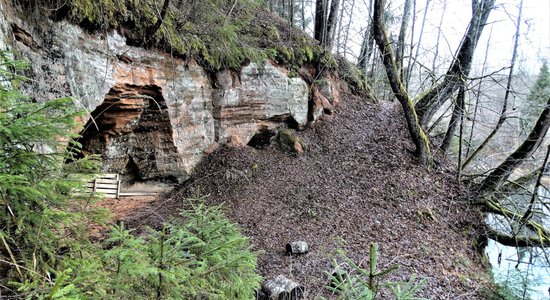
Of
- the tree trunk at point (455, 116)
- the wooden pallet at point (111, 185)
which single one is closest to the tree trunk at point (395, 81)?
the tree trunk at point (455, 116)

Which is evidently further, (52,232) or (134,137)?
(134,137)

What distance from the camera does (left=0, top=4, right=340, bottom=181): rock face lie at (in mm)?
3896

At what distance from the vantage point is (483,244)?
238 inches

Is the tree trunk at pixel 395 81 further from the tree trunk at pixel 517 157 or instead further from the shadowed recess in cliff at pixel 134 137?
the shadowed recess in cliff at pixel 134 137

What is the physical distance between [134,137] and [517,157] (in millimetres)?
7566

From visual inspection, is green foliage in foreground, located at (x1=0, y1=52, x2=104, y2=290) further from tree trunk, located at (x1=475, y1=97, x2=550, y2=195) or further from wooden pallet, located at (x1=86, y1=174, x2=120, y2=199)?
tree trunk, located at (x1=475, y1=97, x2=550, y2=195)

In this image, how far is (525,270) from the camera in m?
5.61

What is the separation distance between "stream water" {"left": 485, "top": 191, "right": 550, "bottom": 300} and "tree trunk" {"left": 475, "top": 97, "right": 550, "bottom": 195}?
68 centimetres

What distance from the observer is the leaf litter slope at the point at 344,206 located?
470 cm

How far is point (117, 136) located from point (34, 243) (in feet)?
15.0

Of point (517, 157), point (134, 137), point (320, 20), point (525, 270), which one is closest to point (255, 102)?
point (134, 137)

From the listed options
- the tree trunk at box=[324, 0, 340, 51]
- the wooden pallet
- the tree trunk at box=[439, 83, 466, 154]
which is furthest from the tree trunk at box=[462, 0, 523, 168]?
the wooden pallet

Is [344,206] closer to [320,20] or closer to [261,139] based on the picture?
[261,139]

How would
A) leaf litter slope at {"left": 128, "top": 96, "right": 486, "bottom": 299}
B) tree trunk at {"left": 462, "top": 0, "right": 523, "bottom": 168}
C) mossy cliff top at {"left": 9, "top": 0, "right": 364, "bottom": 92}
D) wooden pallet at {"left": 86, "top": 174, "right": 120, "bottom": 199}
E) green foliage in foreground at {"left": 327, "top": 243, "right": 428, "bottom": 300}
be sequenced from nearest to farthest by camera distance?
green foliage in foreground at {"left": 327, "top": 243, "right": 428, "bottom": 300} < mossy cliff top at {"left": 9, "top": 0, "right": 364, "bottom": 92} < leaf litter slope at {"left": 128, "top": 96, "right": 486, "bottom": 299} < wooden pallet at {"left": 86, "top": 174, "right": 120, "bottom": 199} < tree trunk at {"left": 462, "top": 0, "right": 523, "bottom": 168}
